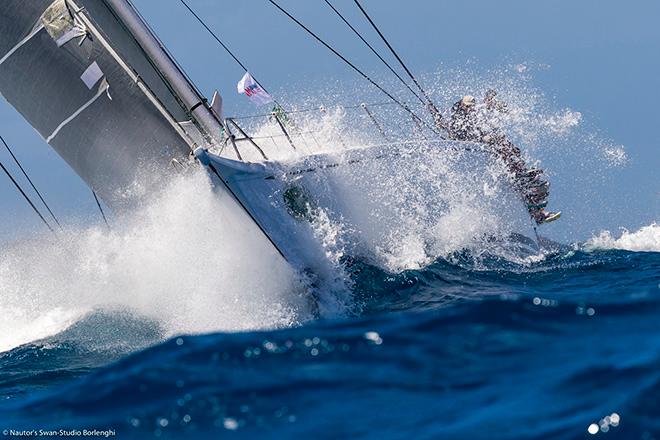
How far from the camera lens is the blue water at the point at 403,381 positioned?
356 centimetres

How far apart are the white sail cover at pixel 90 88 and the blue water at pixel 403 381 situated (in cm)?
530

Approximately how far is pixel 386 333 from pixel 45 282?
30.4ft

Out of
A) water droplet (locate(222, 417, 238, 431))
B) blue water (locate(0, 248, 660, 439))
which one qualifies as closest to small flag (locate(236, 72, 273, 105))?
blue water (locate(0, 248, 660, 439))

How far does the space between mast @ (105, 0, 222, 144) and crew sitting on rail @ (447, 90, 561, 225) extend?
3.67 meters

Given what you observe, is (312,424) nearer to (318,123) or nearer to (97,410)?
(97,410)

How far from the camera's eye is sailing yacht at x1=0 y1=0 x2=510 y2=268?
30.6 ft

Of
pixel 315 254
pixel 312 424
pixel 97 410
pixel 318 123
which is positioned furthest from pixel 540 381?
pixel 318 123

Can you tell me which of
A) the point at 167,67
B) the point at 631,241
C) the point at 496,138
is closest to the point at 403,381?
the point at 167,67

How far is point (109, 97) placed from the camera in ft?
31.9

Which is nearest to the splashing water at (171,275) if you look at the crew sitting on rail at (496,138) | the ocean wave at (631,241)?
the crew sitting on rail at (496,138)

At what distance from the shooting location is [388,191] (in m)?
9.63

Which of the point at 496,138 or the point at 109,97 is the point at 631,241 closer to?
the point at 496,138

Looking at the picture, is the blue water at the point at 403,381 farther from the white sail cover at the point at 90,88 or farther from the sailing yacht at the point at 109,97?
the white sail cover at the point at 90,88

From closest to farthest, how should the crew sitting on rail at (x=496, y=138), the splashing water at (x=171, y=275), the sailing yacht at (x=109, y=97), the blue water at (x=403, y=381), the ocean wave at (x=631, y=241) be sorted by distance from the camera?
the blue water at (x=403, y=381)
the splashing water at (x=171, y=275)
the sailing yacht at (x=109, y=97)
the crew sitting on rail at (x=496, y=138)
the ocean wave at (x=631, y=241)
